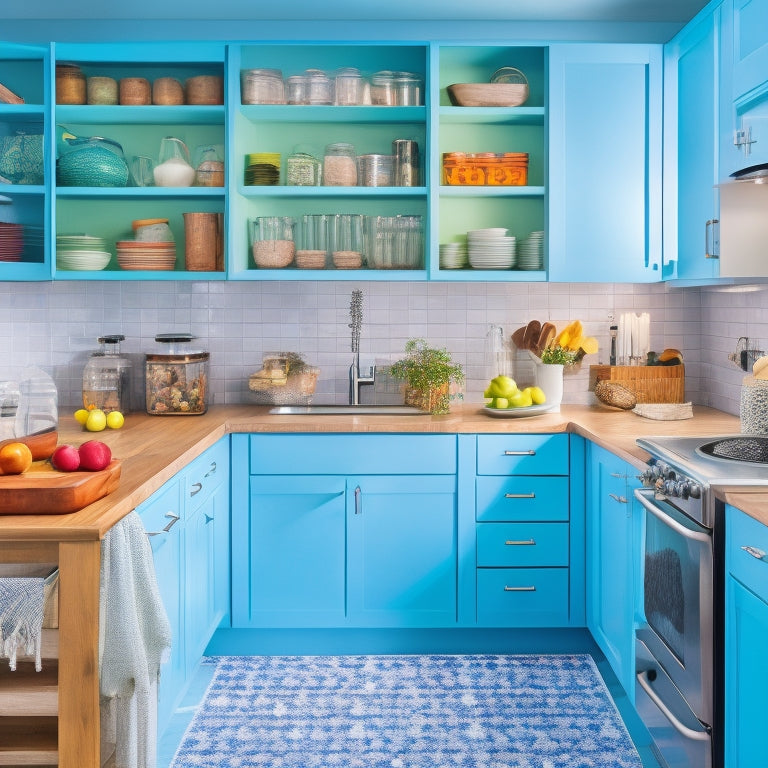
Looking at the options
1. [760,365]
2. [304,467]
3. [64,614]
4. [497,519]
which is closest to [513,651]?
[497,519]

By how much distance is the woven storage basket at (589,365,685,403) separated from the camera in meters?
3.83

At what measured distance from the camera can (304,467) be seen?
138 inches

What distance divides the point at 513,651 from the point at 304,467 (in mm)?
1127

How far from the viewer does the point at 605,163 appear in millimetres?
3713

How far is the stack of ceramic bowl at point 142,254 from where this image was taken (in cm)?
377

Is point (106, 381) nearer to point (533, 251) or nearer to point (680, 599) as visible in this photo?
point (533, 251)

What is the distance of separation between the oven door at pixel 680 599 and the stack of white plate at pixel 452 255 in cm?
153

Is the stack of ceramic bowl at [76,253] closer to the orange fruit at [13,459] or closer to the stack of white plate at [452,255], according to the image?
the stack of white plate at [452,255]

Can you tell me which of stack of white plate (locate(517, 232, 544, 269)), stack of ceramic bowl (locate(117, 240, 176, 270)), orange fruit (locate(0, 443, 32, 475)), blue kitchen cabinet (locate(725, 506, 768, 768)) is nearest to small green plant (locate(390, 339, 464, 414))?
stack of white plate (locate(517, 232, 544, 269))

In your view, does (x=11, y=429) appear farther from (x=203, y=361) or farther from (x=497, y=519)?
(x=497, y=519)

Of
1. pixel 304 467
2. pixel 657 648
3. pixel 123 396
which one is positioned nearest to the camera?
pixel 657 648

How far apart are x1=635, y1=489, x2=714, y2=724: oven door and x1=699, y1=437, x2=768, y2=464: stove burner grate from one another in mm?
209

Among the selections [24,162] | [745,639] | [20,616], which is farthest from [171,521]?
[24,162]

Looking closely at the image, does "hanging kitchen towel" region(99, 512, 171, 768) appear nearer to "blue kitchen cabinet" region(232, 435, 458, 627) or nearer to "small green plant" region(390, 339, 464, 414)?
"blue kitchen cabinet" region(232, 435, 458, 627)
